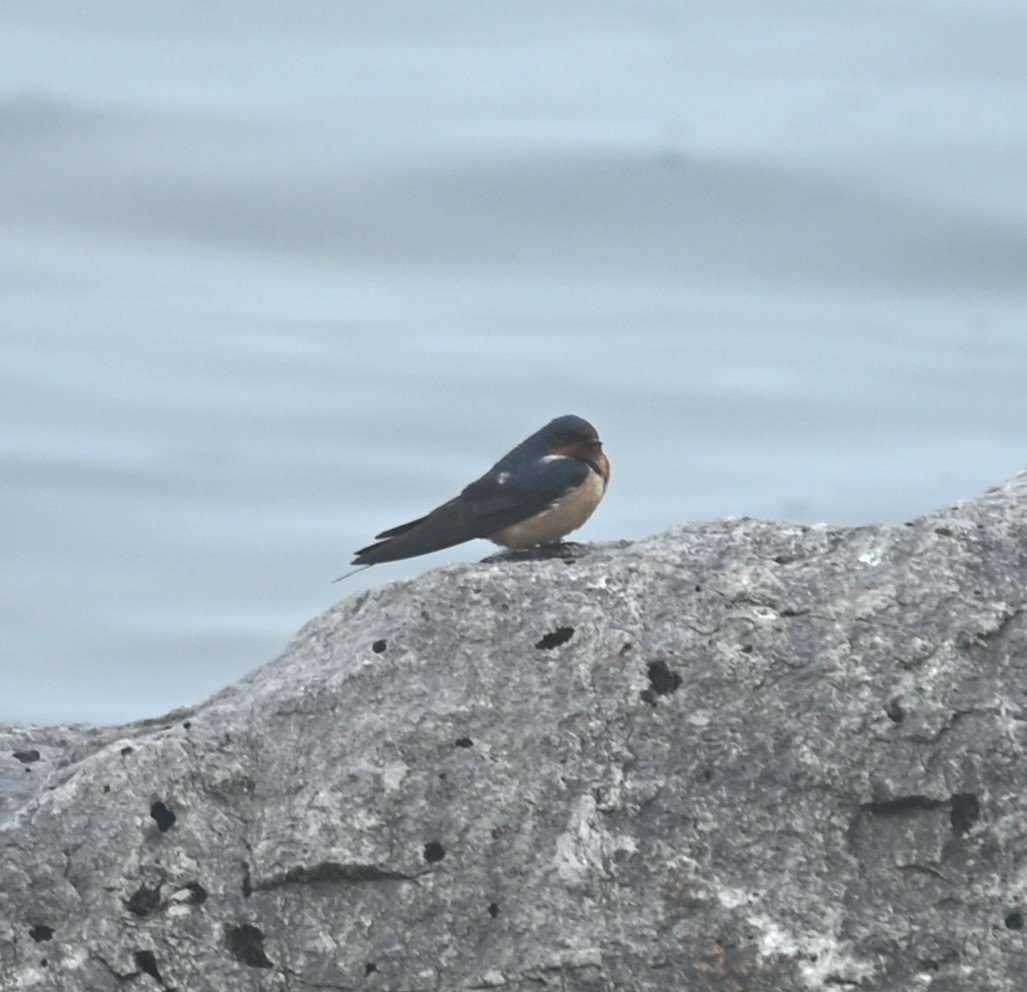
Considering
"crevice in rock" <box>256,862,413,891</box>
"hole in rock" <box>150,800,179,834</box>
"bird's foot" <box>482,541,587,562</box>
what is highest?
"bird's foot" <box>482,541,587,562</box>

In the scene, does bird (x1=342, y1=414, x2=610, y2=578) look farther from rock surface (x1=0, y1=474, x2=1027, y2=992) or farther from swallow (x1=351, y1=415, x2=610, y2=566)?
rock surface (x1=0, y1=474, x2=1027, y2=992)

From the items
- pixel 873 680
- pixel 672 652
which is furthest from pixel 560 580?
pixel 873 680

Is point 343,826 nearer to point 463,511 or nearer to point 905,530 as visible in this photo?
point 905,530

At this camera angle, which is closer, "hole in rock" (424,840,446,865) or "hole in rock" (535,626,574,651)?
"hole in rock" (424,840,446,865)

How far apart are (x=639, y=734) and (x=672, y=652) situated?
0.22 metres

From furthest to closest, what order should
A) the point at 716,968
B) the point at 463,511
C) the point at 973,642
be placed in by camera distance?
the point at 463,511
the point at 973,642
the point at 716,968

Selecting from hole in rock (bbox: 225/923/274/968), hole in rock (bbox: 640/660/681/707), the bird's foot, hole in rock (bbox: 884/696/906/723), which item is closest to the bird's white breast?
the bird's foot

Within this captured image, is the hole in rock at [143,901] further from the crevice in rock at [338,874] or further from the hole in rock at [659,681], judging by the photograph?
the hole in rock at [659,681]

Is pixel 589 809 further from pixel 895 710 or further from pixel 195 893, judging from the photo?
pixel 195 893

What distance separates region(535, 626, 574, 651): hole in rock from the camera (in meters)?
4.66

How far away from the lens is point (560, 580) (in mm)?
4785

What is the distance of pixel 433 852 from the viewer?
444 cm

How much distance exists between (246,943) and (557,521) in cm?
232

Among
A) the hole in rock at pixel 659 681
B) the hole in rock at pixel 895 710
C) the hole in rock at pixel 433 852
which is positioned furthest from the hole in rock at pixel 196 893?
the hole in rock at pixel 895 710
